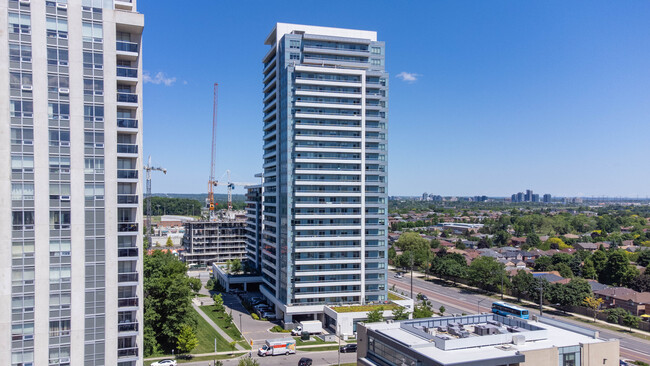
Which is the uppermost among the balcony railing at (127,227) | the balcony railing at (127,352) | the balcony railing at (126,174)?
the balcony railing at (126,174)

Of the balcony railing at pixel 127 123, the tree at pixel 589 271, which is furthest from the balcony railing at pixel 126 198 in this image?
the tree at pixel 589 271

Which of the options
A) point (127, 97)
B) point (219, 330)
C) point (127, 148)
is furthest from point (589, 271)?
point (127, 97)

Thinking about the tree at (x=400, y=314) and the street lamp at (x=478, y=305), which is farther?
the street lamp at (x=478, y=305)

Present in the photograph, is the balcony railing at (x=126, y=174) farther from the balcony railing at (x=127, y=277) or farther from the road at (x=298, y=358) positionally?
the road at (x=298, y=358)

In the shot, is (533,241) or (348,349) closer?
(348,349)

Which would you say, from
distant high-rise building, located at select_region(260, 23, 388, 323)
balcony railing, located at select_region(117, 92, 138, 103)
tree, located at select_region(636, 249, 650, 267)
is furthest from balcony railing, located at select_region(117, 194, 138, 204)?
tree, located at select_region(636, 249, 650, 267)

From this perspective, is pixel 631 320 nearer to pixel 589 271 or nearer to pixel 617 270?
pixel 617 270
